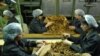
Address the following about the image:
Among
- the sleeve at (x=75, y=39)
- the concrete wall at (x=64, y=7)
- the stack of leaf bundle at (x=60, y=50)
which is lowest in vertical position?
the stack of leaf bundle at (x=60, y=50)

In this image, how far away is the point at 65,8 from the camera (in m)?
6.64

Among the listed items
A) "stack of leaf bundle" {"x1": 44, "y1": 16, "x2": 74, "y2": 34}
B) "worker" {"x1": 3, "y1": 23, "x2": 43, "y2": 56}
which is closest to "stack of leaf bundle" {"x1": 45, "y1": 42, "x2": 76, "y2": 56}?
"worker" {"x1": 3, "y1": 23, "x2": 43, "y2": 56}

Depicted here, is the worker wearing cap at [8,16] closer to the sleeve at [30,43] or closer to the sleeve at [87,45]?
the sleeve at [30,43]

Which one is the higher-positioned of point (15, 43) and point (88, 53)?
point (15, 43)

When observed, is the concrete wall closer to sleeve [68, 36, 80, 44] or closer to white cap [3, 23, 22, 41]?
sleeve [68, 36, 80, 44]

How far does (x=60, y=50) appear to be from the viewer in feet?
13.0

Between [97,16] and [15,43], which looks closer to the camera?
[15,43]

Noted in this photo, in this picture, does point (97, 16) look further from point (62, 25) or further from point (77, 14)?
point (62, 25)

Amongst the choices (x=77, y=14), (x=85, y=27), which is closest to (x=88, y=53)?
(x=85, y=27)

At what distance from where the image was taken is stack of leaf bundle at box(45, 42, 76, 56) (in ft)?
12.6

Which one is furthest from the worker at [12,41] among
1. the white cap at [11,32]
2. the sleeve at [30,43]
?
the sleeve at [30,43]

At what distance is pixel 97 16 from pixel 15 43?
11.3 feet

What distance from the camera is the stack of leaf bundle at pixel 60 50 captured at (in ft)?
12.6

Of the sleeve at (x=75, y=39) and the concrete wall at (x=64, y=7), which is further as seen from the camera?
the concrete wall at (x=64, y=7)
